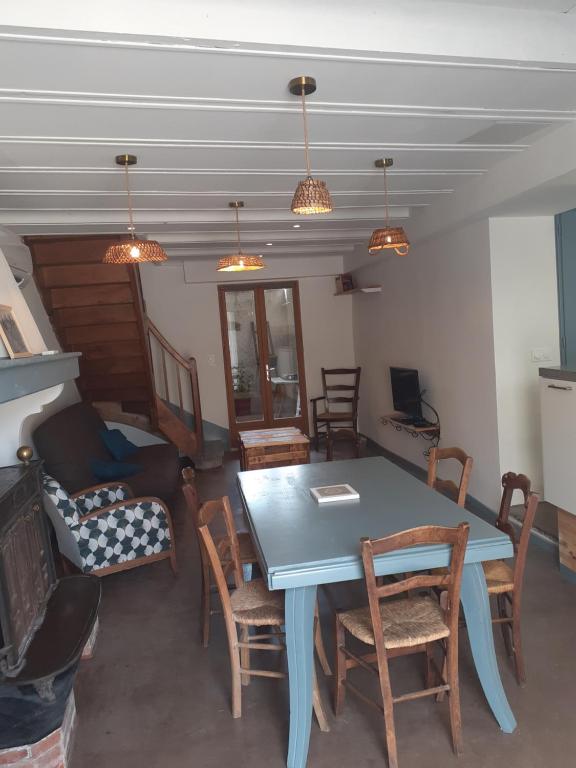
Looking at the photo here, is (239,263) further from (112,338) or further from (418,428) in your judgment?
(418,428)

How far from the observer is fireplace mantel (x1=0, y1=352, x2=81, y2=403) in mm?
2352

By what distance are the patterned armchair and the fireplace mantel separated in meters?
0.64

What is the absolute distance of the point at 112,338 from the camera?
5457 mm

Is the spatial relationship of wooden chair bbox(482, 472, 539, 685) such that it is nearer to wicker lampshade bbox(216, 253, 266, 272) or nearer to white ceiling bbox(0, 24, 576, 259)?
white ceiling bbox(0, 24, 576, 259)

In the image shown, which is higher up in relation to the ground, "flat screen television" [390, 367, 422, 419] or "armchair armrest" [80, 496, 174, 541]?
"flat screen television" [390, 367, 422, 419]

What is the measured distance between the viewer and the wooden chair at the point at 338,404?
21.9ft

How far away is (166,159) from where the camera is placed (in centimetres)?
296

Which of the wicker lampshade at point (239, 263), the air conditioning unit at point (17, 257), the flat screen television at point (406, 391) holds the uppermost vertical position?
the air conditioning unit at point (17, 257)

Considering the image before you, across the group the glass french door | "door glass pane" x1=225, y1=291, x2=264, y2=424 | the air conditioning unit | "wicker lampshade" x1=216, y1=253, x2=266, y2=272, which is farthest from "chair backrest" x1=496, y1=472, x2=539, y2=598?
"door glass pane" x1=225, y1=291, x2=264, y2=424

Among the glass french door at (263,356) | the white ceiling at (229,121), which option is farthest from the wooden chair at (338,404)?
the white ceiling at (229,121)

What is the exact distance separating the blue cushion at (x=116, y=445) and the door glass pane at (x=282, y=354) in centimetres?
266

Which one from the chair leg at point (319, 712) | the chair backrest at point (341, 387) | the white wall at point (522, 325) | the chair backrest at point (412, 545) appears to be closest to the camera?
the chair backrest at point (412, 545)

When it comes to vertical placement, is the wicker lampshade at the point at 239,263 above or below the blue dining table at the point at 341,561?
above

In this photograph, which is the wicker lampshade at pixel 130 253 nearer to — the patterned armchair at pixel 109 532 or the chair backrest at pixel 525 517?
the patterned armchair at pixel 109 532
